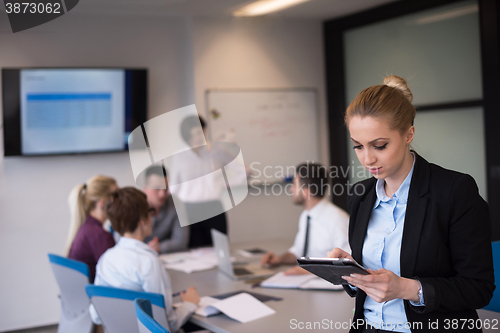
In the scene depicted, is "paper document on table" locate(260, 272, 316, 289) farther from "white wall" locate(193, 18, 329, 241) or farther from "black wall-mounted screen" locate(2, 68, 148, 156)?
"black wall-mounted screen" locate(2, 68, 148, 156)

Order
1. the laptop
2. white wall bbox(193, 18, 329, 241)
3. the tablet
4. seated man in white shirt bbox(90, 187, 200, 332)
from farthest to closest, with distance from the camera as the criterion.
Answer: white wall bbox(193, 18, 329, 241), the laptop, seated man in white shirt bbox(90, 187, 200, 332), the tablet

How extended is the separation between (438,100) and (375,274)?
11.4ft

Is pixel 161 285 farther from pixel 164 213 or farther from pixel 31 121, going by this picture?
pixel 31 121

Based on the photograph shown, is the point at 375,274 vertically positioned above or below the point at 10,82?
below

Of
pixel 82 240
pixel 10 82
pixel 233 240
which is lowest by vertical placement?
pixel 233 240

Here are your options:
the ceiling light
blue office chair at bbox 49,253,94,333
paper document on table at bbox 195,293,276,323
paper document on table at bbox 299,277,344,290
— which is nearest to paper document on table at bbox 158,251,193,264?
blue office chair at bbox 49,253,94,333

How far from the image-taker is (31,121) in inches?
162

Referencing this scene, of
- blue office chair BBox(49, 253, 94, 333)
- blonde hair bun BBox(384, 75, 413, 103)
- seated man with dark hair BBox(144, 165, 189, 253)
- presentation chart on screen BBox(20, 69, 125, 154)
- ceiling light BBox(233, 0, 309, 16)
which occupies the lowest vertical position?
blue office chair BBox(49, 253, 94, 333)

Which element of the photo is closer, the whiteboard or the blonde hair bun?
the blonde hair bun

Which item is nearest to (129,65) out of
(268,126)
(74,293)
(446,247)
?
(268,126)

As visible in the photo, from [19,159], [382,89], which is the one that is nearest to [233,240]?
[19,159]

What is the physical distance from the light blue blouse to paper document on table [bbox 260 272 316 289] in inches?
39.7

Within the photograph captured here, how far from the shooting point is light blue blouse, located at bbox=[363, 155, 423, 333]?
4.19ft

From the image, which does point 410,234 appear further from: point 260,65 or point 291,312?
point 260,65
